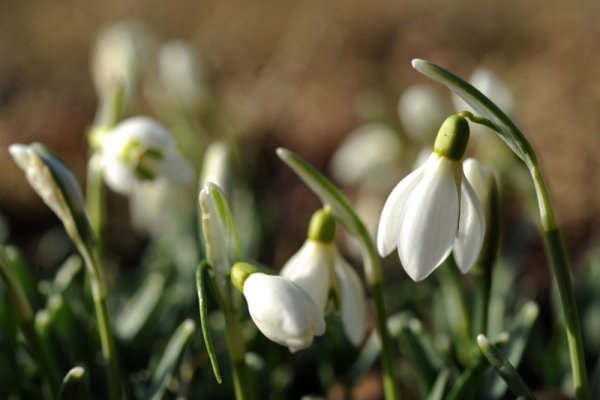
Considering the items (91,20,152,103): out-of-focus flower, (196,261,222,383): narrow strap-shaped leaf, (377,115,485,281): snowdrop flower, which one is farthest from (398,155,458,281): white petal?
(91,20,152,103): out-of-focus flower

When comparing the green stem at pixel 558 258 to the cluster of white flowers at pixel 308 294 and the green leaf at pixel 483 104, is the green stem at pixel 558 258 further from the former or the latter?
the cluster of white flowers at pixel 308 294

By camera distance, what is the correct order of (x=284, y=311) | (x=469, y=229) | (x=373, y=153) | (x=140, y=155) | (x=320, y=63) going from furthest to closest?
(x=320, y=63) < (x=373, y=153) < (x=140, y=155) < (x=469, y=229) < (x=284, y=311)

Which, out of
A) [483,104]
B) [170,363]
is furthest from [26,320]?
[483,104]

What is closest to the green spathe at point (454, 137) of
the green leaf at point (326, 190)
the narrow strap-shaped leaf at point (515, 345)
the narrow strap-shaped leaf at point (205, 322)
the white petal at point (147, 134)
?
the green leaf at point (326, 190)

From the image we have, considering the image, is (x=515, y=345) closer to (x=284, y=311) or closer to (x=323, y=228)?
(x=323, y=228)

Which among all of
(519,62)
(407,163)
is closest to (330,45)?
(519,62)

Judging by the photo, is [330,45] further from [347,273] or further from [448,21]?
[347,273]

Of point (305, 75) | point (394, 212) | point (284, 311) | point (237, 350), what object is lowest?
point (237, 350)
